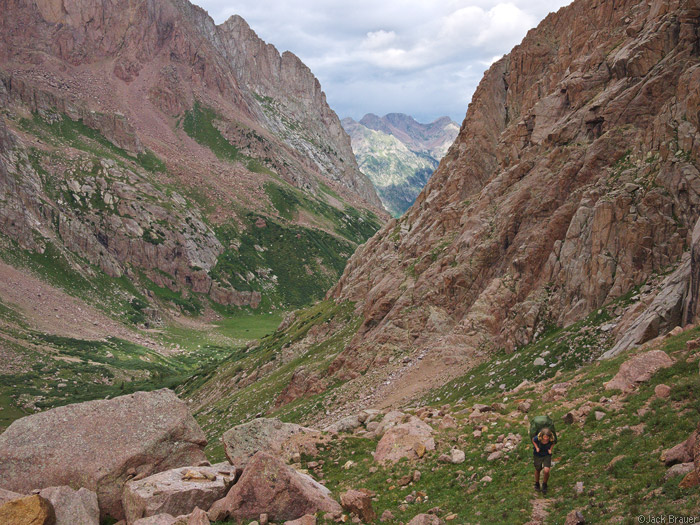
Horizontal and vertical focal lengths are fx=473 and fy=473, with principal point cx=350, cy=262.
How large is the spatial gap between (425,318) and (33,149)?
156468 mm

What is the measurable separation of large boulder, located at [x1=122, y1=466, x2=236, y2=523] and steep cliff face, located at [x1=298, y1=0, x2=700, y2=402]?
2106 centimetres

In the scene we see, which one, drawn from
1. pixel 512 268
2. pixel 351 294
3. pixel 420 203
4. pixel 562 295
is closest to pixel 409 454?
pixel 562 295

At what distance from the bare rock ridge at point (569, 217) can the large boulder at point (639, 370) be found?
5.25m

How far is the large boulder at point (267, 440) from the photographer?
972 inches

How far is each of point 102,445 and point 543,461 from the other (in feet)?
63.6

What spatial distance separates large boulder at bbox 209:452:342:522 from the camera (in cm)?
1788

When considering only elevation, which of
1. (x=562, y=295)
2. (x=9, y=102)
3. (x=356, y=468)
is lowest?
(x=356, y=468)

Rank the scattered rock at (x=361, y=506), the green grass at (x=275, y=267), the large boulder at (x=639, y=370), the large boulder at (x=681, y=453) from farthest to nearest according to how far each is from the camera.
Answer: the green grass at (x=275, y=267) → the large boulder at (x=639, y=370) → the scattered rock at (x=361, y=506) → the large boulder at (x=681, y=453)

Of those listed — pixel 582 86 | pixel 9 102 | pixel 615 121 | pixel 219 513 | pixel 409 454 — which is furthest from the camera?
pixel 9 102

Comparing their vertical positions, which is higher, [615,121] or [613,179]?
[615,121]

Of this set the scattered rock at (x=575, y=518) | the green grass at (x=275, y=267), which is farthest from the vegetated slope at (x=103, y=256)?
the scattered rock at (x=575, y=518)

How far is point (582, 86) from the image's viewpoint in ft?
153

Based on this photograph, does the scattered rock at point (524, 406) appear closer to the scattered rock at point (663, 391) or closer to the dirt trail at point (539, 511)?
the scattered rock at point (663, 391)

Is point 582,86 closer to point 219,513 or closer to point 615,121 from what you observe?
point 615,121
